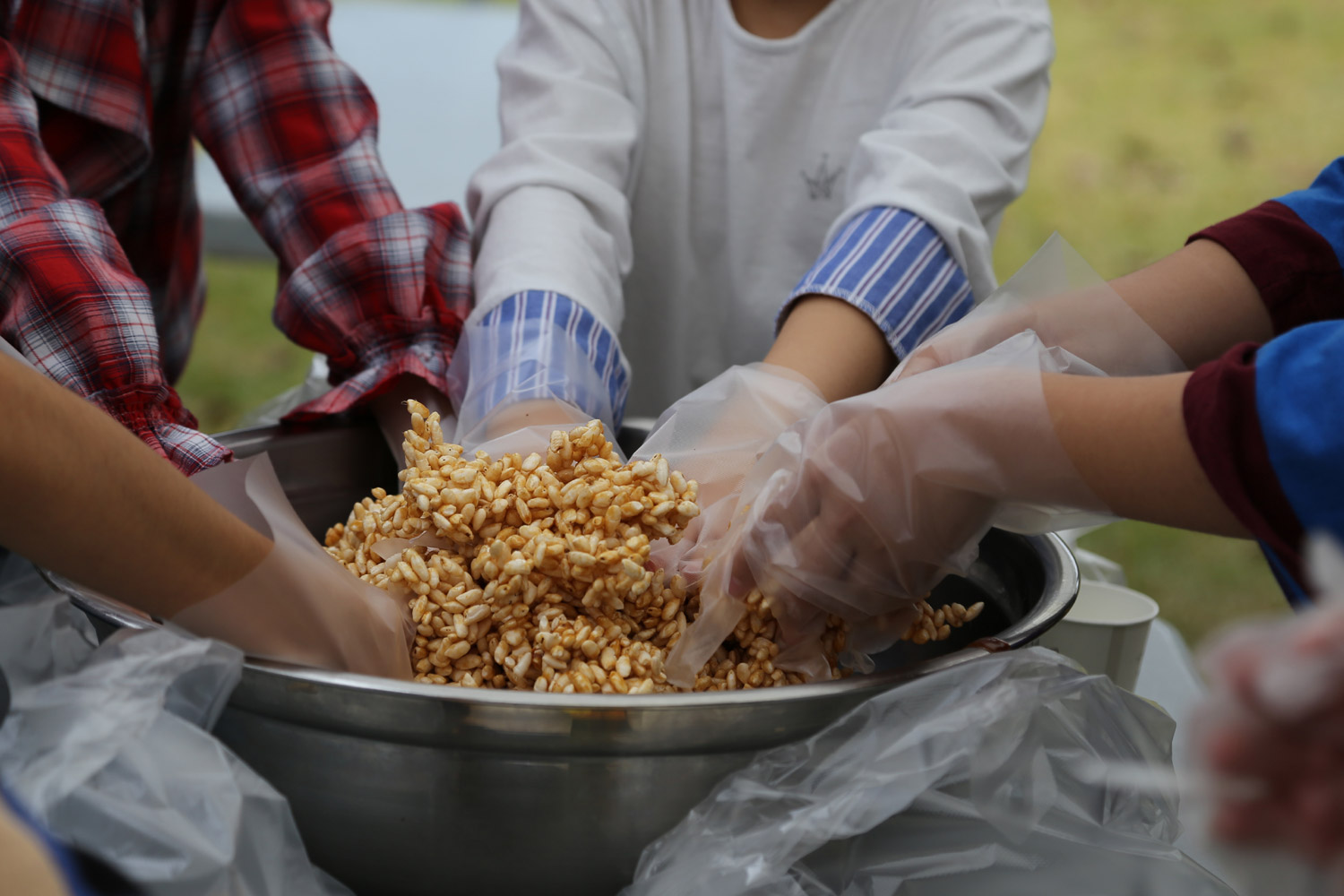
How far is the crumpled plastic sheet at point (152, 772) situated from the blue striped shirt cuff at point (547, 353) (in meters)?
0.36

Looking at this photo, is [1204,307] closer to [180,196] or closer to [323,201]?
[323,201]

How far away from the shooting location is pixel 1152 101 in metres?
4.07

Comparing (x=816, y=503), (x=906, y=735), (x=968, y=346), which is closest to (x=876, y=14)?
(x=968, y=346)

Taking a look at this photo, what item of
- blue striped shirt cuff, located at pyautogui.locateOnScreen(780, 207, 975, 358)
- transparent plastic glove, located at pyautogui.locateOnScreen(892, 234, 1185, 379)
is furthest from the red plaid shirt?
transparent plastic glove, located at pyautogui.locateOnScreen(892, 234, 1185, 379)

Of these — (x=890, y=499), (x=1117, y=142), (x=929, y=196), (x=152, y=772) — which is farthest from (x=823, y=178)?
(x=1117, y=142)

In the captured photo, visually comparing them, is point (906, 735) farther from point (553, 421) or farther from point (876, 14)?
point (876, 14)

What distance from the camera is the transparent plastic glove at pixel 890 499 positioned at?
52 centimetres

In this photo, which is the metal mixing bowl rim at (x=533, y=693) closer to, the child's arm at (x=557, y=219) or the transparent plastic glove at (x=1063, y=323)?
the transparent plastic glove at (x=1063, y=323)

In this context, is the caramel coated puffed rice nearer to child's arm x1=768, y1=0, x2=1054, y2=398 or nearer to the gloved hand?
the gloved hand

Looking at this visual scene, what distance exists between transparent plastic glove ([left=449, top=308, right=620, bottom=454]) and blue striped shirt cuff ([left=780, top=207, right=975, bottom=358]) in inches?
6.9

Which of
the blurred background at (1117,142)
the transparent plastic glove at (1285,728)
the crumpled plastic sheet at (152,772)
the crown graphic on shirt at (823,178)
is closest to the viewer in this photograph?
the transparent plastic glove at (1285,728)

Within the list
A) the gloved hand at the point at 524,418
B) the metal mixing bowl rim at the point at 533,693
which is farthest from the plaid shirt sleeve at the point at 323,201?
the metal mixing bowl rim at the point at 533,693

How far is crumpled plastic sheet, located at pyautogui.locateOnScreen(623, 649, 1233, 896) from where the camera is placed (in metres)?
0.49

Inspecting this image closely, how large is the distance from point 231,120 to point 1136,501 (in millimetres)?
871
